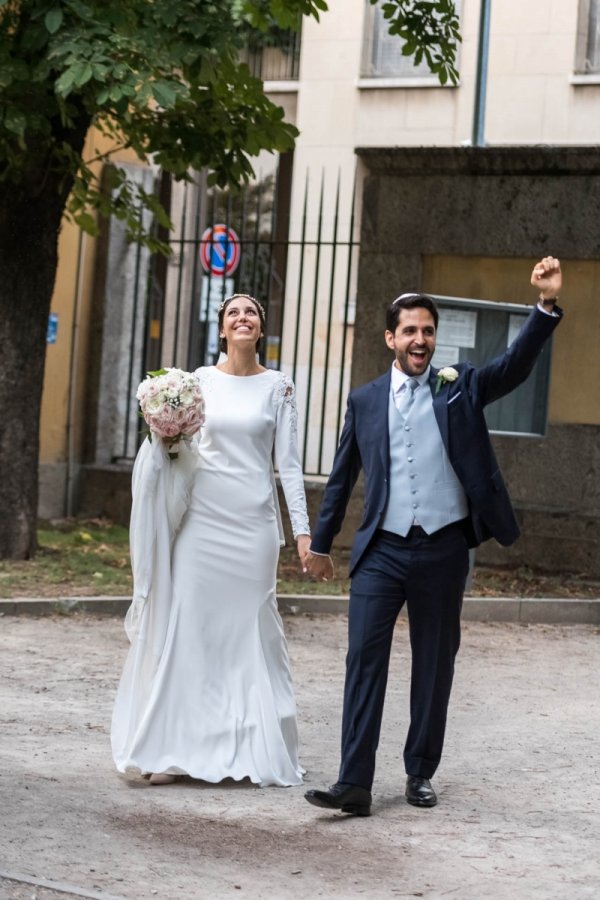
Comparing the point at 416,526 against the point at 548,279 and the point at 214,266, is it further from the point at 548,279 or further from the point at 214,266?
the point at 214,266

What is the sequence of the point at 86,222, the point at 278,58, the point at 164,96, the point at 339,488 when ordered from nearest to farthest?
the point at 339,488, the point at 164,96, the point at 86,222, the point at 278,58

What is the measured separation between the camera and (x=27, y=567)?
1248 centimetres

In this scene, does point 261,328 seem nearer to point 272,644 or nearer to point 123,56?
point 272,644

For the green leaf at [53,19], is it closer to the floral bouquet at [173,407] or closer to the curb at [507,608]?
the curb at [507,608]

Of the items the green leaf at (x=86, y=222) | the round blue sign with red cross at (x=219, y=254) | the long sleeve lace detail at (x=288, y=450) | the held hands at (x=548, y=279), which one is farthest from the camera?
the round blue sign with red cross at (x=219, y=254)

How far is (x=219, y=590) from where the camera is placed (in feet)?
22.6

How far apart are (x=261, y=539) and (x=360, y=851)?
5.79 ft

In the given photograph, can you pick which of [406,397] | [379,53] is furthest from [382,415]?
[379,53]

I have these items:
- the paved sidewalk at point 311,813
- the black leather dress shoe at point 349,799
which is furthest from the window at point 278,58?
the black leather dress shoe at point 349,799

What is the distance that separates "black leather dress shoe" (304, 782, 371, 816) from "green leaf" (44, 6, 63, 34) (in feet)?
20.5

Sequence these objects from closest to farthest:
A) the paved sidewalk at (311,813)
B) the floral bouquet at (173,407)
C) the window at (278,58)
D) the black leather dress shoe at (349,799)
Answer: the paved sidewalk at (311,813)
the black leather dress shoe at (349,799)
the floral bouquet at (173,407)
the window at (278,58)

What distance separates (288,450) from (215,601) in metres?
0.72

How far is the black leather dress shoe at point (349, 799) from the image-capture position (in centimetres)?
604

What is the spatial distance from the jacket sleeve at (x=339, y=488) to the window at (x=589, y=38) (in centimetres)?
1932
